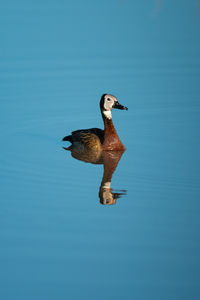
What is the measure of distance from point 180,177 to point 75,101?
455 centimetres

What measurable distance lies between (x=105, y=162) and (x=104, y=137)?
2.26 feet

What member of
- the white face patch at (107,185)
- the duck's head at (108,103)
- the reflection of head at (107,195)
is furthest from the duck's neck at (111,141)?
the reflection of head at (107,195)

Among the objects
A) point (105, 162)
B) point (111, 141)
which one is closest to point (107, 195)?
point (105, 162)

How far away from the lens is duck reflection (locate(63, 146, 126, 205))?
9.51 metres

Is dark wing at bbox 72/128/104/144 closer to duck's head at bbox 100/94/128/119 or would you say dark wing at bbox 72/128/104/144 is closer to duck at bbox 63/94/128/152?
duck at bbox 63/94/128/152

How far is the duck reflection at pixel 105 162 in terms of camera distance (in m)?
9.51

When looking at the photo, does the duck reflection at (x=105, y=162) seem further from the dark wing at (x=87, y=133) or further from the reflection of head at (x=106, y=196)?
the dark wing at (x=87, y=133)

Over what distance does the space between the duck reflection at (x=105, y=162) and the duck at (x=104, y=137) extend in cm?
7

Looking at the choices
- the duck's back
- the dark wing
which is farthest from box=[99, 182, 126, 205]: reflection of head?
the dark wing

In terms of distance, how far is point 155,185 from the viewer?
384 inches

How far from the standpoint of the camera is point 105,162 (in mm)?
11273
